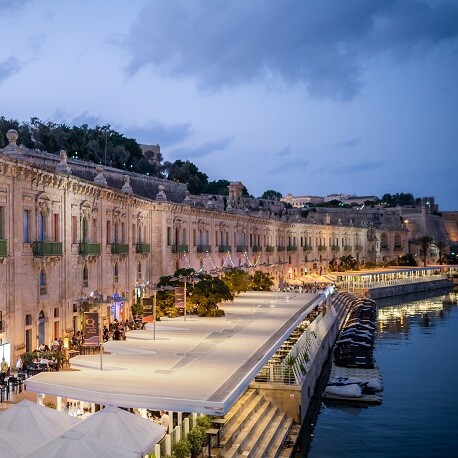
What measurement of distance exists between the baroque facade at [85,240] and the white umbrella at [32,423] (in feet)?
32.5

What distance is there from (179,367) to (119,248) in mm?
18146

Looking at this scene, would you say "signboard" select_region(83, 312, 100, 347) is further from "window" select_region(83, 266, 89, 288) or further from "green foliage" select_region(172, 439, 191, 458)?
"window" select_region(83, 266, 89, 288)

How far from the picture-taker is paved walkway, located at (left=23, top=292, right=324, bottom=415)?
56.7 ft

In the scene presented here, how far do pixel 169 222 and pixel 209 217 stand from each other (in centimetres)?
1025

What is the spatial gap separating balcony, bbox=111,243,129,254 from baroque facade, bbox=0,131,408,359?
0.08 m

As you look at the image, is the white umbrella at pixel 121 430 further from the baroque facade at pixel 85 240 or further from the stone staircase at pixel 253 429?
the baroque facade at pixel 85 240

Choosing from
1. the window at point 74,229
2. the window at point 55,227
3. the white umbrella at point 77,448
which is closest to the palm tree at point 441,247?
the window at point 74,229

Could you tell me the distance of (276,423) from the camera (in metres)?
24.3

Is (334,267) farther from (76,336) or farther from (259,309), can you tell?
(76,336)

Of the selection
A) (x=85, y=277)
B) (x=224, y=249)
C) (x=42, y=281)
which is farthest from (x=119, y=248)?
(x=224, y=249)

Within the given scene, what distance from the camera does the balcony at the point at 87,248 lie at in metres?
33.2

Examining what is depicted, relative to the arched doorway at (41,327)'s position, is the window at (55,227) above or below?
above

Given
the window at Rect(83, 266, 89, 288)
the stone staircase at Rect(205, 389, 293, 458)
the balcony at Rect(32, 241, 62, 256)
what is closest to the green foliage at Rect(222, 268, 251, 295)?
the window at Rect(83, 266, 89, 288)

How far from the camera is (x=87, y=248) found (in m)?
33.6
